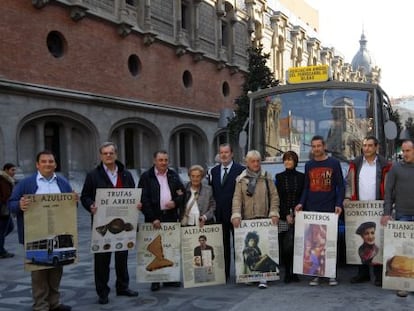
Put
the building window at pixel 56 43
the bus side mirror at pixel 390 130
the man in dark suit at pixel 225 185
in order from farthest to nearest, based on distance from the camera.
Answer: the building window at pixel 56 43 → the bus side mirror at pixel 390 130 → the man in dark suit at pixel 225 185

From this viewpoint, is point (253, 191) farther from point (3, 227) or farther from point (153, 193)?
point (3, 227)

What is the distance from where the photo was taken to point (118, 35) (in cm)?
2344

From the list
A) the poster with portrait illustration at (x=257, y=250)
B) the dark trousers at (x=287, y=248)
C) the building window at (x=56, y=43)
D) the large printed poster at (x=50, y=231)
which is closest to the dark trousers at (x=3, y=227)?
the large printed poster at (x=50, y=231)

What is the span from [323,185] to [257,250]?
4.05 ft

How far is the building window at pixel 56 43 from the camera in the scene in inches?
790

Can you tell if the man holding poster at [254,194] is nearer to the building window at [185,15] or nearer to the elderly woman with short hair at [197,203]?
the elderly woman with short hair at [197,203]

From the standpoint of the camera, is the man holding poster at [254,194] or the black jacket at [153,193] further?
the man holding poster at [254,194]

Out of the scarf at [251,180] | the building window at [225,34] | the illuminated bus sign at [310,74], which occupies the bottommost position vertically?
the scarf at [251,180]

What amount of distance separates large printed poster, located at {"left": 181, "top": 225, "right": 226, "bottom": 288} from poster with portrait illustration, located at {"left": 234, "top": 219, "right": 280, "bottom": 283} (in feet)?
0.92

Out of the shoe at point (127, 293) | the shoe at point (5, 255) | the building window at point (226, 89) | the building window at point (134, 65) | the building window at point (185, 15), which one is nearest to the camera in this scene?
the shoe at point (127, 293)

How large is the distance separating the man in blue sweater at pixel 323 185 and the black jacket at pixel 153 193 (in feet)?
5.27

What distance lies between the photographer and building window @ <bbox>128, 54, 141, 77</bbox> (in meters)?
24.6

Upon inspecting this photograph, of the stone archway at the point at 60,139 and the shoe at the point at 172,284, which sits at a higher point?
the stone archway at the point at 60,139

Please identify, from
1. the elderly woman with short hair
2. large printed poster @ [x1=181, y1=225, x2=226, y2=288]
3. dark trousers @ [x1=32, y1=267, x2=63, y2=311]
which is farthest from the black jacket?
dark trousers @ [x1=32, y1=267, x2=63, y2=311]
